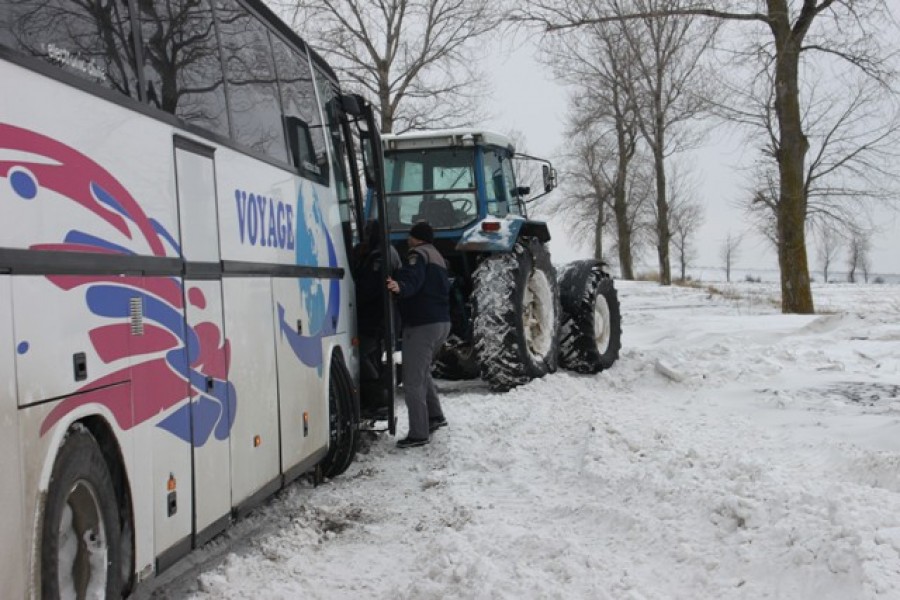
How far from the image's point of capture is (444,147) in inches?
381

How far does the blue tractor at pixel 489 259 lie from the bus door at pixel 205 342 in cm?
484

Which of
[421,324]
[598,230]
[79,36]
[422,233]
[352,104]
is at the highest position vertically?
[598,230]

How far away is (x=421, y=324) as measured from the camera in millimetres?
7379

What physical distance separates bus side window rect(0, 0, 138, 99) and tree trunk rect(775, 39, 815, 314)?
14.0 meters

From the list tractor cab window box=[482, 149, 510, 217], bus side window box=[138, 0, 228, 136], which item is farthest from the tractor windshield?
bus side window box=[138, 0, 228, 136]

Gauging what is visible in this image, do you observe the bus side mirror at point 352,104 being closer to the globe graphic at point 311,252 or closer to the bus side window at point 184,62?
the globe graphic at point 311,252

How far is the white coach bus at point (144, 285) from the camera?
8.65ft

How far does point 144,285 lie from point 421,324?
13.5ft

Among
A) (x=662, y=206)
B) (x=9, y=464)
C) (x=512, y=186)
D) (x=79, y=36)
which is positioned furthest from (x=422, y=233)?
(x=662, y=206)

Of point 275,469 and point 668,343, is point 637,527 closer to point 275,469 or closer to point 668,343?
point 275,469

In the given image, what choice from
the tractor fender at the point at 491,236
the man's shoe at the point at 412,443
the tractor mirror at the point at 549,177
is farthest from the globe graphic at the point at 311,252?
the tractor mirror at the point at 549,177

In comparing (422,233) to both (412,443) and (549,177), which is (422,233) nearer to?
(412,443)

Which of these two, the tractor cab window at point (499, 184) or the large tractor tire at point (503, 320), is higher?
the tractor cab window at point (499, 184)

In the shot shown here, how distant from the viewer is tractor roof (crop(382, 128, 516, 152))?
31.4 ft
